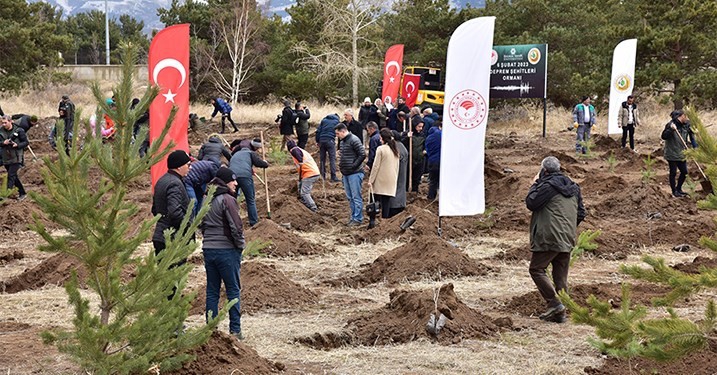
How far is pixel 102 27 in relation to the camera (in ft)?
258

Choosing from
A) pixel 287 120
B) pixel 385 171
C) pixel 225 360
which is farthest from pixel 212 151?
pixel 287 120

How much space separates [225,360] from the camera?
7.15m

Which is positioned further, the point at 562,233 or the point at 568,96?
the point at 568,96

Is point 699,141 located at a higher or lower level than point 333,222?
higher

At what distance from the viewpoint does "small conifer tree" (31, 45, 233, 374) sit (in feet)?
16.9

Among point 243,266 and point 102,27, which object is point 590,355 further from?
point 102,27

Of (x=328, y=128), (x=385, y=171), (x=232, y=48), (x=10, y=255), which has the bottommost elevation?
(x=10, y=255)

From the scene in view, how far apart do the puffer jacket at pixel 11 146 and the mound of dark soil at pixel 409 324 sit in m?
10.1

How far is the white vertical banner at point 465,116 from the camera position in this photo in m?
12.5

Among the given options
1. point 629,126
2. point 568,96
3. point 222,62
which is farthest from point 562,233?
point 222,62

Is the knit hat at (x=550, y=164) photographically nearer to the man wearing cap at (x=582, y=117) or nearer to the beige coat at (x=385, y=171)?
the beige coat at (x=385, y=171)

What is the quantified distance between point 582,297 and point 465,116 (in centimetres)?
344

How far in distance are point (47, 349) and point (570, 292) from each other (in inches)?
208

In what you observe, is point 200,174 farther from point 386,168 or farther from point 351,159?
point 351,159
